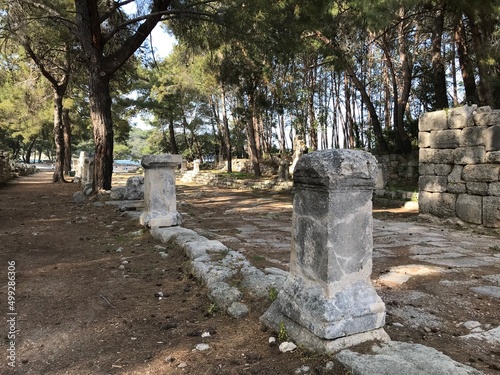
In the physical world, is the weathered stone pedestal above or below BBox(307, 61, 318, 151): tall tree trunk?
below

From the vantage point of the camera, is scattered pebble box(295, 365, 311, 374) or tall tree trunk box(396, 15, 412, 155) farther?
tall tree trunk box(396, 15, 412, 155)

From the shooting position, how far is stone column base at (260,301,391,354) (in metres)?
2.06

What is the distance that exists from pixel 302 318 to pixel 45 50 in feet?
49.6

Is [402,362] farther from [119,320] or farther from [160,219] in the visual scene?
[160,219]

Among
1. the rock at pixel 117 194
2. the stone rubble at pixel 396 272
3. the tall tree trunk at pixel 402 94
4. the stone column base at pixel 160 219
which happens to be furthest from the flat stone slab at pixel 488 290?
the tall tree trunk at pixel 402 94

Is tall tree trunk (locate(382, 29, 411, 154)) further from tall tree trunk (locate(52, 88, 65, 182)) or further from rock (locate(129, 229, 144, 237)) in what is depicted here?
tall tree trunk (locate(52, 88, 65, 182))

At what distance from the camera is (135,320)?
2.82m

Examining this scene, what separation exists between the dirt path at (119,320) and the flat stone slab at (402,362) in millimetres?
115

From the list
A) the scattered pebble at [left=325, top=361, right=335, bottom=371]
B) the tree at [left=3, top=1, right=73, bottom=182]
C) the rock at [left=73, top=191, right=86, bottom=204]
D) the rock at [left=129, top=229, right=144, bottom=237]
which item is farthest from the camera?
the rock at [left=73, top=191, right=86, bottom=204]

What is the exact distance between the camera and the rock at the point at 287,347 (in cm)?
217

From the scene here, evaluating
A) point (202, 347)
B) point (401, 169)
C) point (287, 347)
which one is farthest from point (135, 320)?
point (401, 169)

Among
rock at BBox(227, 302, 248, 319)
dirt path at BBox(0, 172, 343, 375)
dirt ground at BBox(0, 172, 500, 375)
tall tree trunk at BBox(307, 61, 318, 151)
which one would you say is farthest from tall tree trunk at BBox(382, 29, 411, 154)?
rock at BBox(227, 302, 248, 319)

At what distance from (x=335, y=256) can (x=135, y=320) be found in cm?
166

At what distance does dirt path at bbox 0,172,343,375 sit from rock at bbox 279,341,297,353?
1.3 inches
